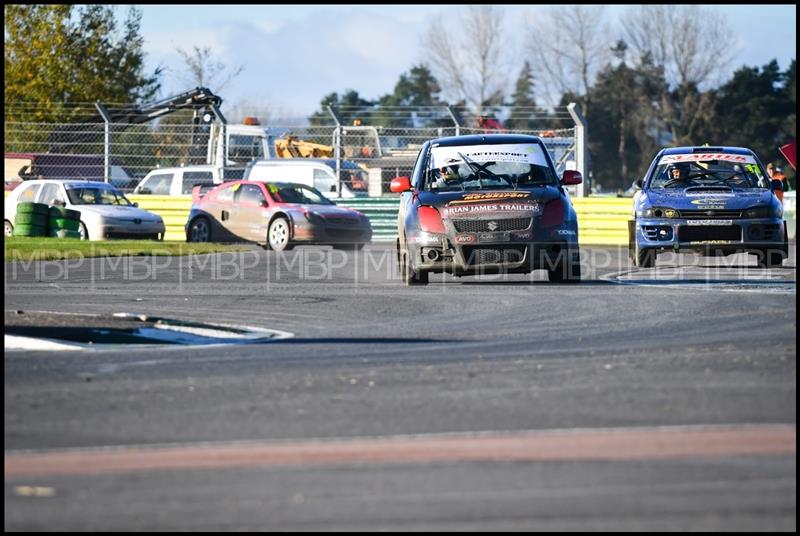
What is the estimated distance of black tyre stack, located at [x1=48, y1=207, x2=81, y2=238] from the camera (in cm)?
2603

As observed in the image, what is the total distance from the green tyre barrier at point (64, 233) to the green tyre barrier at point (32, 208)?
0.41 m

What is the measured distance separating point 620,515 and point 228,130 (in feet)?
92.5

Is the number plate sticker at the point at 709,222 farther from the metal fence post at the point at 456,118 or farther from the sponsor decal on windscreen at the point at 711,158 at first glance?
the metal fence post at the point at 456,118

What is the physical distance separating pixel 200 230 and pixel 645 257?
34.2 ft

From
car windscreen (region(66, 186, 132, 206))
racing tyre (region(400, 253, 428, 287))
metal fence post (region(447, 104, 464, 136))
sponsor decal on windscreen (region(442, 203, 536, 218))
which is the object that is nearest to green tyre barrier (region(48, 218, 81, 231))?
car windscreen (region(66, 186, 132, 206))

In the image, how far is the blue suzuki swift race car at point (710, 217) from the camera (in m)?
17.3

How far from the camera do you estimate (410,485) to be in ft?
17.6

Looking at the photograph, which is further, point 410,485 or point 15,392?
point 15,392

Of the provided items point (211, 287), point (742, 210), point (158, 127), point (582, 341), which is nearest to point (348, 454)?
point (582, 341)

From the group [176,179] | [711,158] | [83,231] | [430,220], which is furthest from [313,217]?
[430,220]

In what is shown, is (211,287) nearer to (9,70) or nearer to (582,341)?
(582,341)

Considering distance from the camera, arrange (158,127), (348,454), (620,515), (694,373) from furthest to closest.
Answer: (158,127)
(694,373)
(348,454)
(620,515)

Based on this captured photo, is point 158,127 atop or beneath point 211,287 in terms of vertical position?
atop

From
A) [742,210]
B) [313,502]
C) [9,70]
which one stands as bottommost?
[313,502]
